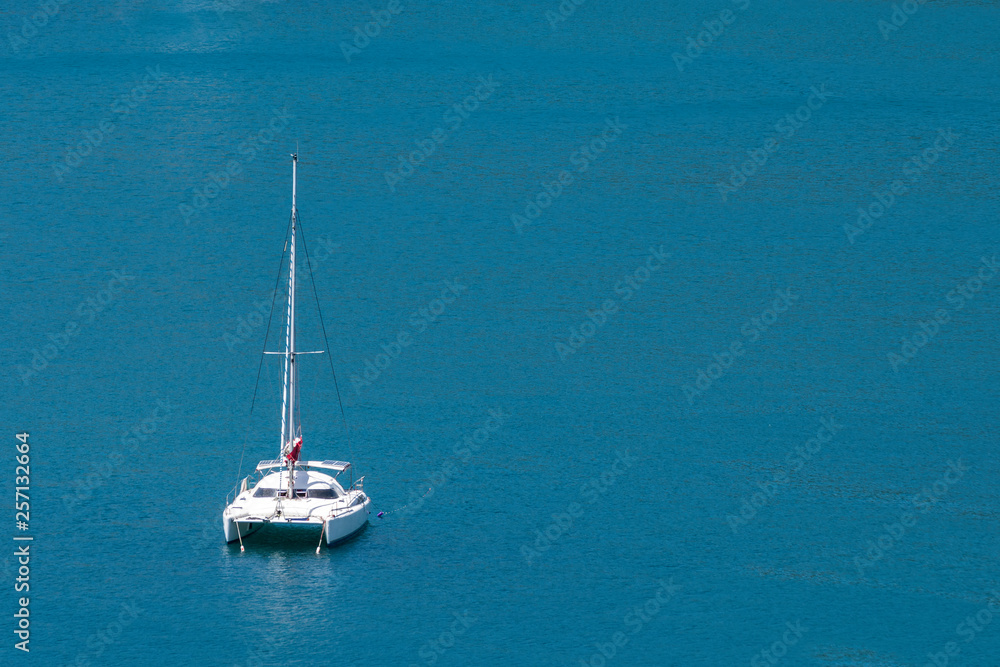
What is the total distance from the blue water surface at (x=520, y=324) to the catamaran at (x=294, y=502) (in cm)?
127

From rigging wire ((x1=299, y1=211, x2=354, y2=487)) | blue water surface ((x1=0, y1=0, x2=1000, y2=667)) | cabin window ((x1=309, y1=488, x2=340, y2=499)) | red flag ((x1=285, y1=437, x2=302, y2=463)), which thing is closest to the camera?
blue water surface ((x1=0, y1=0, x2=1000, y2=667))

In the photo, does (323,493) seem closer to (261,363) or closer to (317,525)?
(317,525)

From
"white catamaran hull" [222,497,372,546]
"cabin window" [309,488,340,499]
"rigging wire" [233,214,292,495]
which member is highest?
"rigging wire" [233,214,292,495]

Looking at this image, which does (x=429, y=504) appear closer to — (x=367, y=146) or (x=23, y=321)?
(x=23, y=321)

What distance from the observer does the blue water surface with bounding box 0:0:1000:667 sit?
66.5m

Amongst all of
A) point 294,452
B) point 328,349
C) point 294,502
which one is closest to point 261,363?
point 328,349

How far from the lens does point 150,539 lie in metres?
70.6

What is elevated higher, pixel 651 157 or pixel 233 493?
pixel 651 157

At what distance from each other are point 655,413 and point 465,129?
43911mm

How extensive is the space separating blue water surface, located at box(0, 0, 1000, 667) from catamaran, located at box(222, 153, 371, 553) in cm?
127

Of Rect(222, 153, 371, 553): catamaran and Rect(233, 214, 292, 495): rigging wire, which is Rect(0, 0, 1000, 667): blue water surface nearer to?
Rect(233, 214, 292, 495): rigging wire

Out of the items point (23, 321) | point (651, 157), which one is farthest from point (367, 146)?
point (23, 321)

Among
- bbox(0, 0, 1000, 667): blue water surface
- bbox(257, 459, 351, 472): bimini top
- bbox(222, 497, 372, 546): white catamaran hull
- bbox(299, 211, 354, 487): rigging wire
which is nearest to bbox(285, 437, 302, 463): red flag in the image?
bbox(257, 459, 351, 472): bimini top

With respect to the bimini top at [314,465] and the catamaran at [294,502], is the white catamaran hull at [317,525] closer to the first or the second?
the catamaran at [294,502]
